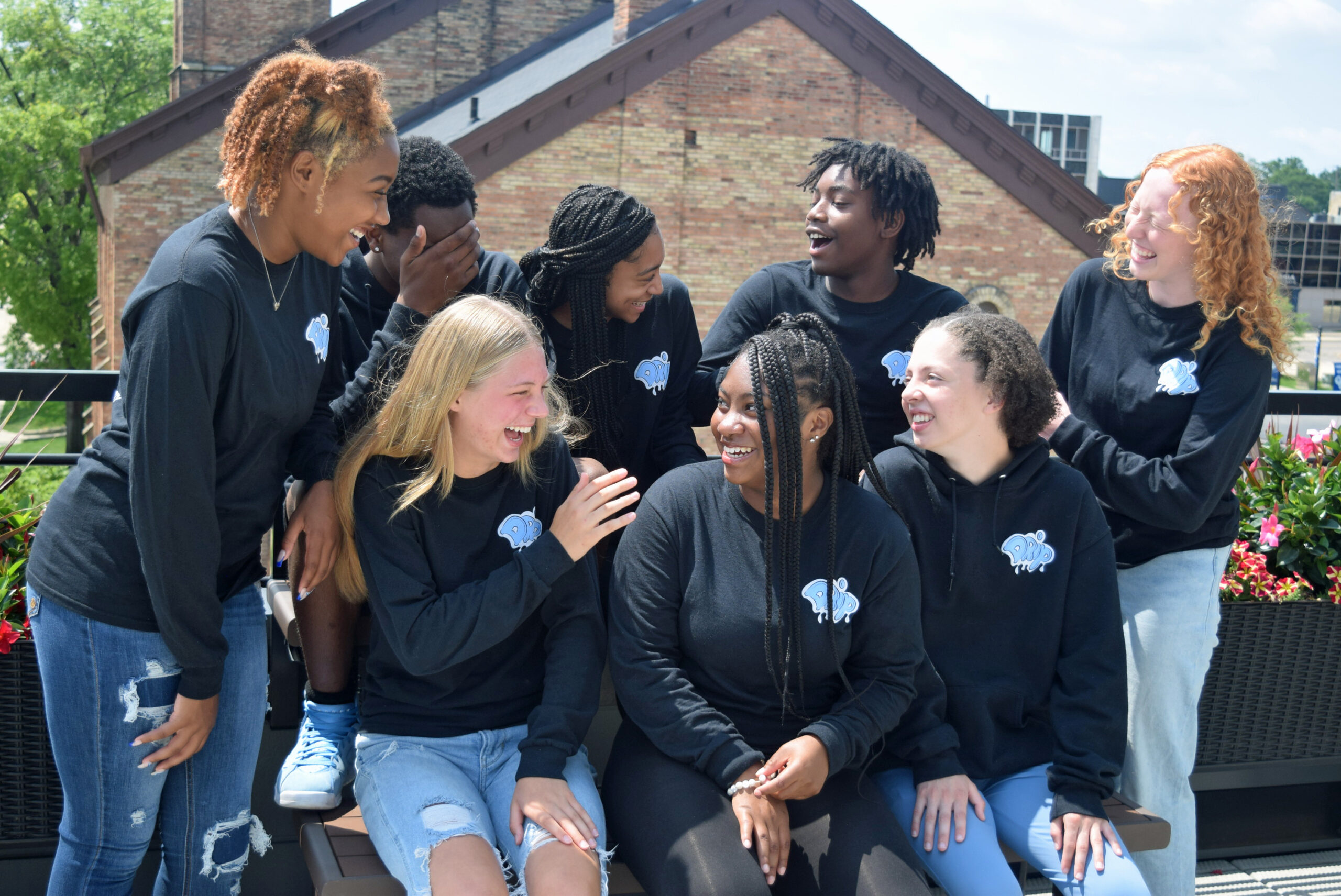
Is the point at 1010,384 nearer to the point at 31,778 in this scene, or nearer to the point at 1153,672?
the point at 1153,672

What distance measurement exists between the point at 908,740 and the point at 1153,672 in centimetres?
82

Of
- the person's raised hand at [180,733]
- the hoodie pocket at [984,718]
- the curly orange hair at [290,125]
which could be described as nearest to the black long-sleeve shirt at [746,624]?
the hoodie pocket at [984,718]

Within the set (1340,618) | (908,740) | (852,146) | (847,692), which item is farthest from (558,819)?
(1340,618)

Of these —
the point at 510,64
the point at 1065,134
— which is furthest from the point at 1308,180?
the point at 510,64

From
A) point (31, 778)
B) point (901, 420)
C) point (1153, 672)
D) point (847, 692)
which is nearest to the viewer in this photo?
point (847, 692)

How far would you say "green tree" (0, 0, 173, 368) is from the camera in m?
30.2

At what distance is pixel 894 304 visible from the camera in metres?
3.30

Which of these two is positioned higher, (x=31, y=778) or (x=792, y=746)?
(x=792, y=746)

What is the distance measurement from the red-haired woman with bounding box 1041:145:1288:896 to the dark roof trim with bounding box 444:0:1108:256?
14.4 m

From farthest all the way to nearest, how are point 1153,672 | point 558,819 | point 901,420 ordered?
1. point 901,420
2. point 1153,672
3. point 558,819

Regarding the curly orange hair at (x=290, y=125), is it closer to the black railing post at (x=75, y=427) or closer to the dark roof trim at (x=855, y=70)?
the black railing post at (x=75, y=427)

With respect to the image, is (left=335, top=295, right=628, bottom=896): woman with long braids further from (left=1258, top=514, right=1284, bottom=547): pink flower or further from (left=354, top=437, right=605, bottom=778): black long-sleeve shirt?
(left=1258, top=514, right=1284, bottom=547): pink flower

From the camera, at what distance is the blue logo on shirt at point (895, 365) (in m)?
3.21

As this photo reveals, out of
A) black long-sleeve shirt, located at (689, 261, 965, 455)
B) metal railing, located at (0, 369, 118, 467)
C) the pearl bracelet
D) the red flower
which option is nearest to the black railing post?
metal railing, located at (0, 369, 118, 467)
